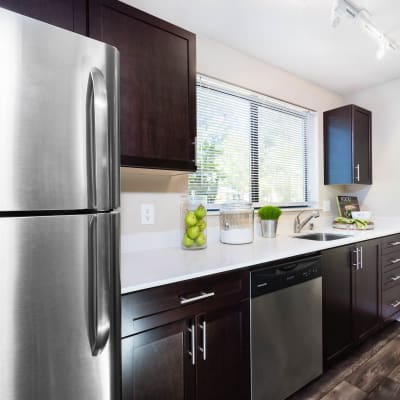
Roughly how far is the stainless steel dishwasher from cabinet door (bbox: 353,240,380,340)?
0.52 metres

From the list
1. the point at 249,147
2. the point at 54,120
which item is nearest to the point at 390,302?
the point at 249,147

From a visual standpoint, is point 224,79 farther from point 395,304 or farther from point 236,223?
→ point 395,304

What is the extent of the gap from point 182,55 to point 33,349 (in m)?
1.42

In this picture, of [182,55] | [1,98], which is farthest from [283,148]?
[1,98]

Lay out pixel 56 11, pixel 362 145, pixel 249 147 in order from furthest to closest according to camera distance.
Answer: pixel 362 145 < pixel 249 147 < pixel 56 11

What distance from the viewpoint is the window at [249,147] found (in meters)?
2.11

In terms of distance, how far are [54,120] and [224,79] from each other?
173cm

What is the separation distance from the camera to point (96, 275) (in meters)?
0.74

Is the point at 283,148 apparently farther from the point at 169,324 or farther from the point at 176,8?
the point at 169,324

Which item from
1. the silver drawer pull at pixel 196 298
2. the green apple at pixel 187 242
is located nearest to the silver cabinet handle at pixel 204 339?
the silver drawer pull at pixel 196 298

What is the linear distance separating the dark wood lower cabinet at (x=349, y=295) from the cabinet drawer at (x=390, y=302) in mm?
111

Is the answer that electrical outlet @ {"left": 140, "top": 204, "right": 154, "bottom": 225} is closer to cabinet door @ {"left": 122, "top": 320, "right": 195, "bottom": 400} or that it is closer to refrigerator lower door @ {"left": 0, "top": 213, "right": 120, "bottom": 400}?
cabinet door @ {"left": 122, "top": 320, "right": 195, "bottom": 400}

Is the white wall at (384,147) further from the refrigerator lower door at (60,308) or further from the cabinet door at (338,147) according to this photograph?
the refrigerator lower door at (60,308)

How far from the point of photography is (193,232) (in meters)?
1.69
